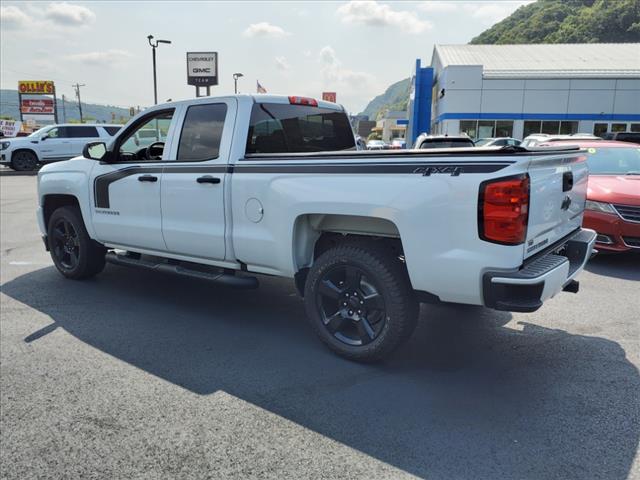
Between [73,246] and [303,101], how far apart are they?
10.7ft

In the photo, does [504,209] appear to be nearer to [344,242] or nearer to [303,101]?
[344,242]

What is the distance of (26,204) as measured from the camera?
13.1m

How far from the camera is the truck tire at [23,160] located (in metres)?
22.4

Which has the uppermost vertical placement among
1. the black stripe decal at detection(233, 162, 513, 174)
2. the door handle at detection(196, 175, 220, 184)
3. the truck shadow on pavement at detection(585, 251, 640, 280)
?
the black stripe decal at detection(233, 162, 513, 174)

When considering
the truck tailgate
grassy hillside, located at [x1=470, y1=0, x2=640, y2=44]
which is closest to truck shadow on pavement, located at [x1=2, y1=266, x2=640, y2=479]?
the truck tailgate

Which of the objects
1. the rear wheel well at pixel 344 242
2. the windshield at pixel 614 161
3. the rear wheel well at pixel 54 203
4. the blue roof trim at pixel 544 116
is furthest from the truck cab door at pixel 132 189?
the blue roof trim at pixel 544 116

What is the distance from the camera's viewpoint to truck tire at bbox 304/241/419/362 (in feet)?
12.2

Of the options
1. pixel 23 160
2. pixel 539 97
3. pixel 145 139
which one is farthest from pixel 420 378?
pixel 539 97

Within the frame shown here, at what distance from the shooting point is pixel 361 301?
3.91 metres

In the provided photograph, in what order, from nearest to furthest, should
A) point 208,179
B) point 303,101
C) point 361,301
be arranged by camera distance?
point 361,301, point 208,179, point 303,101

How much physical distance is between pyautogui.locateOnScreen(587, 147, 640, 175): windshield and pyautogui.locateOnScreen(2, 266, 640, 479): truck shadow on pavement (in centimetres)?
369

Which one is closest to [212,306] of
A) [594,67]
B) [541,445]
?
[541,445]

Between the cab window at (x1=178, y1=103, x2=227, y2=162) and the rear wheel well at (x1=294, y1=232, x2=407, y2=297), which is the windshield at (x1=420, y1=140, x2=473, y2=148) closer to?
the cab window at (x1=178, y1=103, x2=227, y2=162)

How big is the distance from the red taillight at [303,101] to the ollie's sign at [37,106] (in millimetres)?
52523
